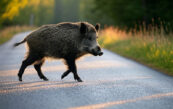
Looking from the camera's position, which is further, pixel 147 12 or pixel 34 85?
pixel 147 12

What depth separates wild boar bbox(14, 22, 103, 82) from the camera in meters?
7.76

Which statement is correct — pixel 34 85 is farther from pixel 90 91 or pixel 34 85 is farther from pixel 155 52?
pixel 155 52

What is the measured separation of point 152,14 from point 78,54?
13.6 m

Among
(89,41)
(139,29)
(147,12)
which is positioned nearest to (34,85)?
(89,41)

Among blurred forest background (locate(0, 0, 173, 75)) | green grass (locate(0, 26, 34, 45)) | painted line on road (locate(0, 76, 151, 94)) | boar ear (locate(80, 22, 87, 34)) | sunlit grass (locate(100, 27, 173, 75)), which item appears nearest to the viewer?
painted line on road (locate(0, 76, 151, 94))

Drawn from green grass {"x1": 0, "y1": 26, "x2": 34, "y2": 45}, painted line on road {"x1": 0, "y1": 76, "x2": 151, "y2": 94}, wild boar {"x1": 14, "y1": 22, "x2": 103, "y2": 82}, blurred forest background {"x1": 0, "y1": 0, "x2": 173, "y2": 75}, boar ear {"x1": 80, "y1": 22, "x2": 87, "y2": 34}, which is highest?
boar ear {"x1": 80, "y1": 22, "x2": 87, "y2": 34}

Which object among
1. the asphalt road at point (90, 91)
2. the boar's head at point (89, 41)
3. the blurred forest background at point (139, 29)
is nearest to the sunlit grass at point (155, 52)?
the blurred forest background at point (139, 29)

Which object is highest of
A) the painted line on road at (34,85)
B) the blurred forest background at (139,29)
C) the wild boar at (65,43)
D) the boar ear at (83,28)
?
the boar ear at (83,28)

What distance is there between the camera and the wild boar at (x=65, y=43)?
7762 mm

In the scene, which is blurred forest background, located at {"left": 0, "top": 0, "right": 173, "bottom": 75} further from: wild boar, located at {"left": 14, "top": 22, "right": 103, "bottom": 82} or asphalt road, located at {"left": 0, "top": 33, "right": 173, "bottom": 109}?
wild boar, located at {"left": 14, "top": 22, "right": 103, "bottom": 82}

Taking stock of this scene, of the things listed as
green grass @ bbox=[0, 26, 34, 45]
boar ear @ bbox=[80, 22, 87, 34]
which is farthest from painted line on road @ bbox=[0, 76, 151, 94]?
green grass @ bbox=[0, 26, 34, 45]

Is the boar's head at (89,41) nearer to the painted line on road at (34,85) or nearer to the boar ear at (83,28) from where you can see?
the boar ear at (83,28)

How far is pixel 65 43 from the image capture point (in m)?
7.79

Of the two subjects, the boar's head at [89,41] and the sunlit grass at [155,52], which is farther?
the sunlit grass at [155,52]
